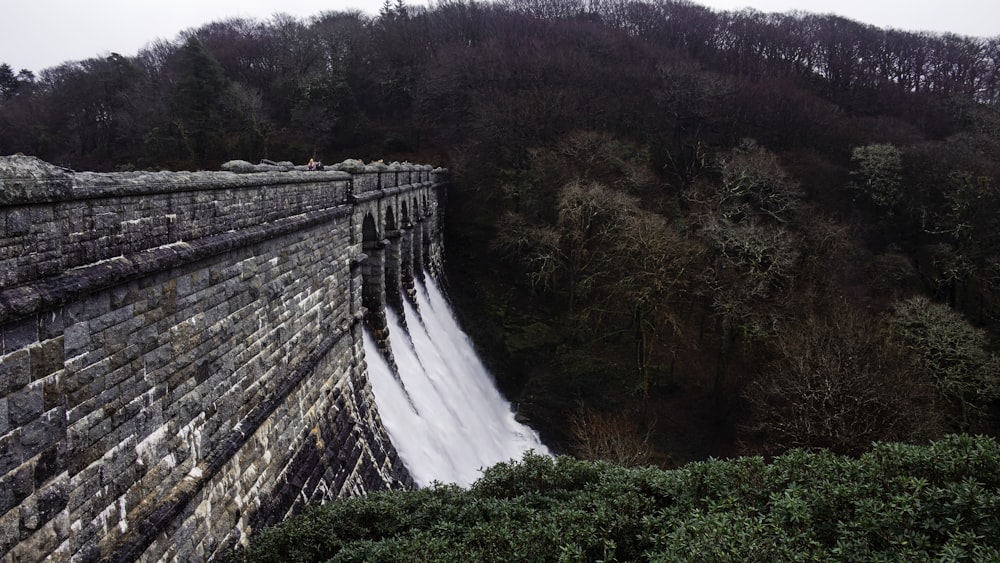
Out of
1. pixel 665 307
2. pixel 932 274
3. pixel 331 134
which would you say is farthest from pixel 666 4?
pixel 665 307

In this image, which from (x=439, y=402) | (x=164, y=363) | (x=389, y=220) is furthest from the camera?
(x=389, y=220)

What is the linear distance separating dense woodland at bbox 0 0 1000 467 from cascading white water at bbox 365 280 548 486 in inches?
55.1

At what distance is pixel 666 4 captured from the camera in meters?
63.5

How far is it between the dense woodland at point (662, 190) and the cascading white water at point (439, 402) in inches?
55.1

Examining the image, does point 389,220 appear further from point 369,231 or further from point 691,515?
point 691,515

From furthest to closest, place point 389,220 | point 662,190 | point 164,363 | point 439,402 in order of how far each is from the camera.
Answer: point 662,190, point 389,220, point 439,402, point 164,363

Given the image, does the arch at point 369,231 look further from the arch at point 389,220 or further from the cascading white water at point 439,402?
the cascading white water at point 439,402

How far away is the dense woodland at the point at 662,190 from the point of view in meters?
17.6

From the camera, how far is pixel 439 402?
54.4ft

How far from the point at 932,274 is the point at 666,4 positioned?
163 ft

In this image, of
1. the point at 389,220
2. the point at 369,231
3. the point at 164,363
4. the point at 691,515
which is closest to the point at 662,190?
the point at 389,220

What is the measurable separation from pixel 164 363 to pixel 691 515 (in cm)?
561

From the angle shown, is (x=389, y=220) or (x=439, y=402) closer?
(x=439, y=402)

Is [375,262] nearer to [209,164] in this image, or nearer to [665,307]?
[665,307]
